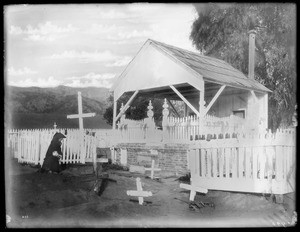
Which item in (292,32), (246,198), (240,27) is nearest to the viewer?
(246,198)

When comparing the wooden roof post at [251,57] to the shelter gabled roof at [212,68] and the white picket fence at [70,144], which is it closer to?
the shelter gabled roof at [212,68]

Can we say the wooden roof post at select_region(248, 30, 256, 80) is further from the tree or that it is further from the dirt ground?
the dirt ground

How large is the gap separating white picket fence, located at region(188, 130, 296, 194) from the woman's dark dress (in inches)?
105

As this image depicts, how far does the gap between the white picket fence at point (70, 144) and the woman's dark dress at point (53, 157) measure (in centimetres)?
10

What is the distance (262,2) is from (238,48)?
1994mm

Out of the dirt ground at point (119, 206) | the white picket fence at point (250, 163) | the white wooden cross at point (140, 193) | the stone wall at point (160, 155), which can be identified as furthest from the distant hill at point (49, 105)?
the white picket fence at point (250, 163)

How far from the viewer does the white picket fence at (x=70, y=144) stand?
7055 millimetres

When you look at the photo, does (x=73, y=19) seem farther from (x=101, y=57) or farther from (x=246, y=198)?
(x=246, y=198)

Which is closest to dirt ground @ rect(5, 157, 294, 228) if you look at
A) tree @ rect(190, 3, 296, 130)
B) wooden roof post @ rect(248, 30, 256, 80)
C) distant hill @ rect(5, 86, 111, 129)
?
distant hill @ rect(5, 86, 111, 129)

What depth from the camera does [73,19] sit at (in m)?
6.71

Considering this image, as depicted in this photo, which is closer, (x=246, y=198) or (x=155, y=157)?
(x=246, y=198)

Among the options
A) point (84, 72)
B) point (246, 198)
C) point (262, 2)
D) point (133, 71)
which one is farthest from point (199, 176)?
point (262, 2)

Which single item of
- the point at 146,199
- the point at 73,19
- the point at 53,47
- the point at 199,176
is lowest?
the point at 146,199

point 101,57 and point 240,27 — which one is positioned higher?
point 240,27
